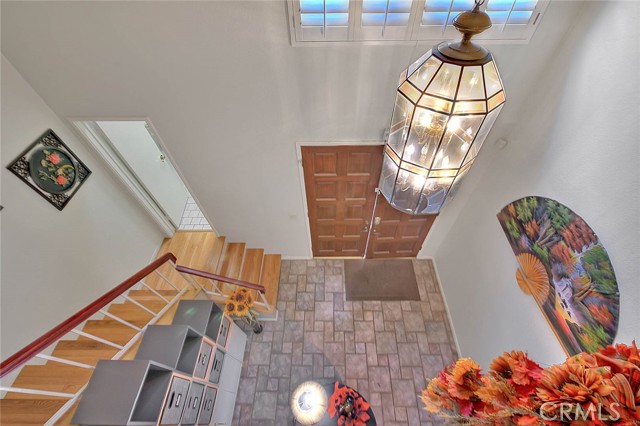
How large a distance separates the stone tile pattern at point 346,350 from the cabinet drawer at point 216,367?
591 millimetres

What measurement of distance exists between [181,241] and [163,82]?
2.48 meters

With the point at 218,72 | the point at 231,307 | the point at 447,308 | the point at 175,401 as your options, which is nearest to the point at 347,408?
the point at 175,401

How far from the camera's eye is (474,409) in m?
0.87

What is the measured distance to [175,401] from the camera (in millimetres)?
1801

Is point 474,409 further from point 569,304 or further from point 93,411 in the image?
point 93,411

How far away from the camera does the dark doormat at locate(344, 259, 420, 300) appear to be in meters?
3.60

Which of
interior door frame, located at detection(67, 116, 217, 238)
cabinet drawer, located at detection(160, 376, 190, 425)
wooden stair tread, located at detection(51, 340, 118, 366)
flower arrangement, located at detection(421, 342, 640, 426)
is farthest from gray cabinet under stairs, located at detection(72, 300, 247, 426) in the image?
flower arrangement, located at detection(421, 342, 640, 426)

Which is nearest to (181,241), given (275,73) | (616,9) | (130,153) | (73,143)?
(130,153)

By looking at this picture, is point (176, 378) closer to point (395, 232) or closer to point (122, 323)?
point (122, 323)

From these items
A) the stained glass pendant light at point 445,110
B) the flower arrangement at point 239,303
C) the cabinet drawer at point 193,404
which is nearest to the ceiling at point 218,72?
the stained glass pendant light at point 445,110

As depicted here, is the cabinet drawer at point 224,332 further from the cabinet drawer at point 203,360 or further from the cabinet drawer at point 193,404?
the cabinet drawer at point 193,404

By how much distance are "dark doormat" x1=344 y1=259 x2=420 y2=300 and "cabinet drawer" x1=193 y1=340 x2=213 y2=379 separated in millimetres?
1872

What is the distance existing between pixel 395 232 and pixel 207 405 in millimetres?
2677

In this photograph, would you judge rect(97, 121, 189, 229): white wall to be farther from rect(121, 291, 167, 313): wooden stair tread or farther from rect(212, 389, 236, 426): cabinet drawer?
rect(212, 389, 236, 426): cabinet drawer
